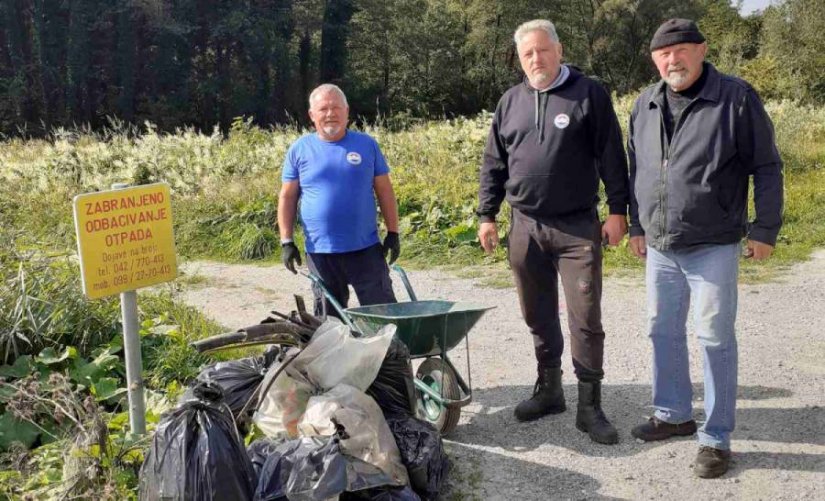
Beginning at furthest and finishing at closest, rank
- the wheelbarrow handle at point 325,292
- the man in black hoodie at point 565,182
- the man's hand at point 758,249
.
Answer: the wheelbarrow handle at point 325,292 < the man in black hoodie at point 565,182 < the man's hand at point 758,249

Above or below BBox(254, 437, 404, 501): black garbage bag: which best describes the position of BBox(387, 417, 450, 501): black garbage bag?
below

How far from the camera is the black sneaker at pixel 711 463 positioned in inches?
158

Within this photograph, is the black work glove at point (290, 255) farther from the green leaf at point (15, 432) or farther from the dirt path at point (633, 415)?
the green leaf at point (15, 432)

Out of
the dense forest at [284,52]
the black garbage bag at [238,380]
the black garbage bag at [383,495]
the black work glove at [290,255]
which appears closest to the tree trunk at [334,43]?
the dense forest at [284,52]

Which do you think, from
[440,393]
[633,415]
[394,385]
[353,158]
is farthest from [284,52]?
[394,385]

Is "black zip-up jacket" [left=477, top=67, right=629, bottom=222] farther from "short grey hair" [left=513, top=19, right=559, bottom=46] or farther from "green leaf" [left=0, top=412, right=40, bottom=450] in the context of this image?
"green leaf" [left=0, top=412, right=40, bottom=450]

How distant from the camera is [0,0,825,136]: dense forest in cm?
4244

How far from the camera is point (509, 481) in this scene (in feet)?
13.5

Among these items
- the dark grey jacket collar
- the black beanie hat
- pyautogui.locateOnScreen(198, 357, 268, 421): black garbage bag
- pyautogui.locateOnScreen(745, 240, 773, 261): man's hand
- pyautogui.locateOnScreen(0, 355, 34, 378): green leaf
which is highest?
the black beanie hat

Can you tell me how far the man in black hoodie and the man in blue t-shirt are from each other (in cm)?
83

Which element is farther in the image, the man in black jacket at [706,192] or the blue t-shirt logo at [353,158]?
the blue t-shirt logo at [353,158]

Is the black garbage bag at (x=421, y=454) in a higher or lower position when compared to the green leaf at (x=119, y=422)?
lower

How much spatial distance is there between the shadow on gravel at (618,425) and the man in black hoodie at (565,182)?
125 mm

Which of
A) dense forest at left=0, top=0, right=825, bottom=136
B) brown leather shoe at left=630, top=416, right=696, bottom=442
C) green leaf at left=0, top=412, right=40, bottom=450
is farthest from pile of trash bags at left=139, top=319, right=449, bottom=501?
dense forest at left=0, top=0, right=825, bottom=136
